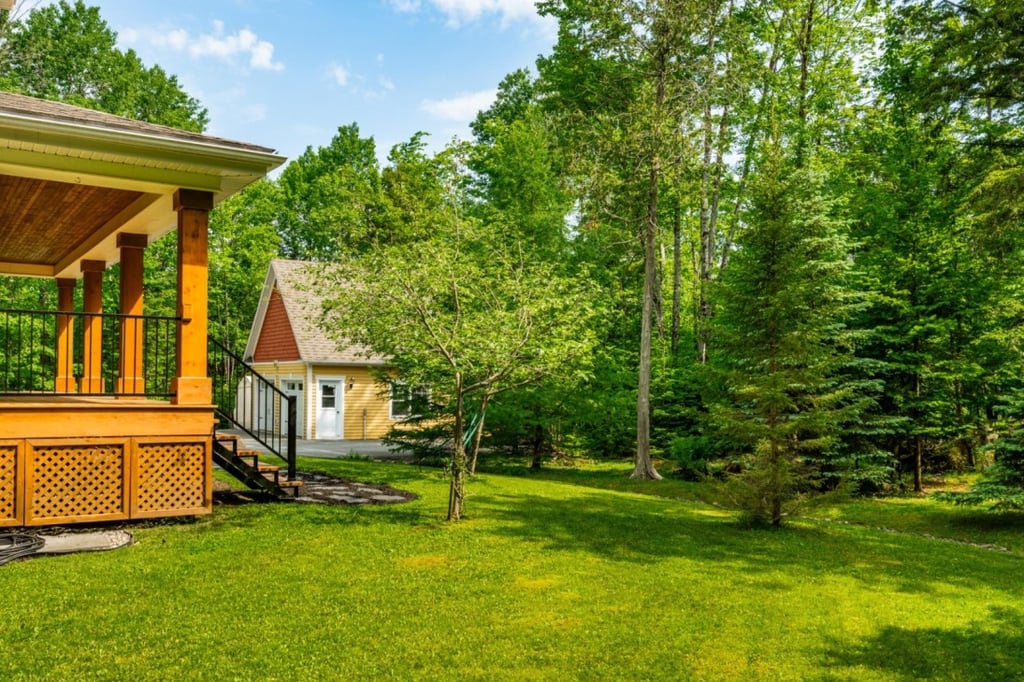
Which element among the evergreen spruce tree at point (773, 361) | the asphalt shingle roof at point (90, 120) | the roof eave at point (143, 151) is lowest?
the evergreen spruce tree at point (773, 361)

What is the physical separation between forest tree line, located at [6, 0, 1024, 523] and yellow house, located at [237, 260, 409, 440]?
11.4ft

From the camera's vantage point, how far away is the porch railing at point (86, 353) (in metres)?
8.67

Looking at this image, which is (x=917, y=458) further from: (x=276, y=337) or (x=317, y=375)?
(x=276, y=337)

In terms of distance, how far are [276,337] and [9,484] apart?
18.7 meters

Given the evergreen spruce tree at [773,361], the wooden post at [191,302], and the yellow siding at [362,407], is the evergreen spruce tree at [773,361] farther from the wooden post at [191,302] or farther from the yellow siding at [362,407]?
the yellow siding at [362,407]

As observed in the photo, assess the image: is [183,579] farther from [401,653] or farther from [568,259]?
[568,259]

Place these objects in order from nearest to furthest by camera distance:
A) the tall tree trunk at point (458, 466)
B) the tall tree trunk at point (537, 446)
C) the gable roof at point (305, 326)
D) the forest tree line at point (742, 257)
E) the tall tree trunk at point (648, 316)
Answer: the tall tree trunk at point (458, 466) → the forest tree line at point (742, 257) → the tall tree trunk at point (648, 316) → the tall tree trunk at point (537, 446) → the gable roof at point (305, 326)

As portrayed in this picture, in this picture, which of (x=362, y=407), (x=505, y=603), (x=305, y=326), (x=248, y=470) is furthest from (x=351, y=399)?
(x=505, y=603)

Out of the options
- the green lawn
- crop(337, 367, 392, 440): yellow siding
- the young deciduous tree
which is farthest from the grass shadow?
crop(337, 367, 392, 440): yellow siding

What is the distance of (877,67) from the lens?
851 inches

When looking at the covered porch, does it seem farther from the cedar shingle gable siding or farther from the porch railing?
the cedar shingle gable siding

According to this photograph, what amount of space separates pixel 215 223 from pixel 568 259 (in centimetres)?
1407

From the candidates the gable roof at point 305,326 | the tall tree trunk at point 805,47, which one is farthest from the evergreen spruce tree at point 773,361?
the gable roof at point 305,326

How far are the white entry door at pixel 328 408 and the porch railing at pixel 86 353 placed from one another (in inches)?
174
